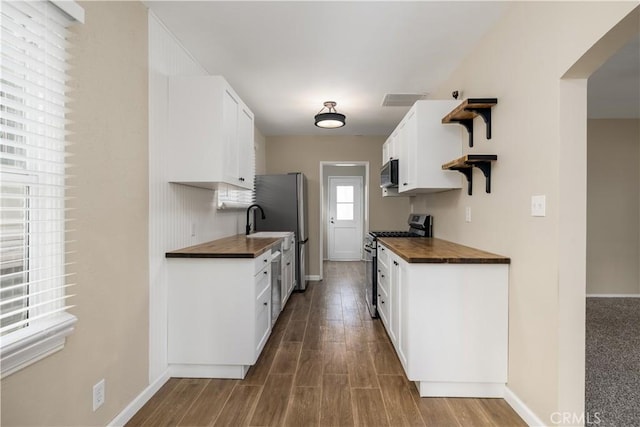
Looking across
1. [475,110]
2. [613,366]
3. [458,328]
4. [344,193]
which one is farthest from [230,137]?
[344,193]

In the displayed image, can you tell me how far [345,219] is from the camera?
829 cm

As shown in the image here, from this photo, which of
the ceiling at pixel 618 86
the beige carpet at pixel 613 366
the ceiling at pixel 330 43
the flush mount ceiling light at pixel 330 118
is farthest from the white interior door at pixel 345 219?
the beige carpet at pixel 613 366

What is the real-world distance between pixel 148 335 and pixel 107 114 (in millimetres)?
1349

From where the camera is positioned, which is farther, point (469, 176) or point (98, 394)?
point (469, 176)

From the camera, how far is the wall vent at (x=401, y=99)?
363cm

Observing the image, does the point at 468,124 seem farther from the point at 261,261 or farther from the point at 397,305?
the point at 261,261

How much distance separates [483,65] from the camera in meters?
2.44

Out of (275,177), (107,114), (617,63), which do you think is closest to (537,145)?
(617,63)

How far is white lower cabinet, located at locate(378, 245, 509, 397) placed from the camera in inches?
80.0

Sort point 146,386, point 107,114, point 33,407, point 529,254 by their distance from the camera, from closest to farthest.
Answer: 1. point 33,407
2. point 107,114
3. point 529,254
4. point 146,386

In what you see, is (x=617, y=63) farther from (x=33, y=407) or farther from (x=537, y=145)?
(x=33, y=407)

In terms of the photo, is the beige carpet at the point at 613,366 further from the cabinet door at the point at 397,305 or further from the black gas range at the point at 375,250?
the black gas range at the point at 375,250

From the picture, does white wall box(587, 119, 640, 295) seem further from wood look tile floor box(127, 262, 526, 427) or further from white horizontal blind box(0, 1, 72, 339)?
white horizontal blind box(0, 1, 72, 339)

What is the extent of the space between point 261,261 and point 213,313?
1.67ft
